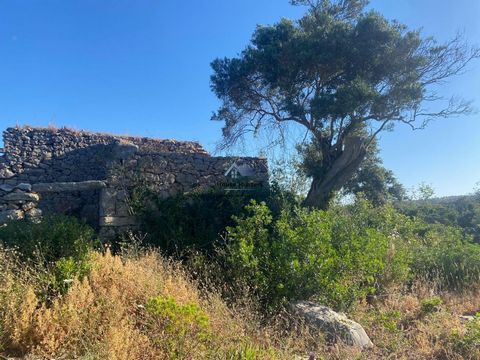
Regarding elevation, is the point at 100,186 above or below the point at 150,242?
above

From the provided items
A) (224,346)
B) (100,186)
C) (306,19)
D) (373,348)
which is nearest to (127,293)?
(224,346)

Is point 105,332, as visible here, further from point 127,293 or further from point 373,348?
point 373,348

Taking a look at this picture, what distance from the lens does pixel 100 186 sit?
7461 millimetres

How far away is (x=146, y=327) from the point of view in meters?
3.39

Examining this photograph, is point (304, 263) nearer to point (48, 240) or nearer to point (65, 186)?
point (48, 240)

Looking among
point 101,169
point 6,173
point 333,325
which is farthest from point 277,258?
point 6,173

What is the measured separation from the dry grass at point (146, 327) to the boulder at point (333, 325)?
16cm

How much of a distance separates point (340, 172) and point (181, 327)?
719 cm

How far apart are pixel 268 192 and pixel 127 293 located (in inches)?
188

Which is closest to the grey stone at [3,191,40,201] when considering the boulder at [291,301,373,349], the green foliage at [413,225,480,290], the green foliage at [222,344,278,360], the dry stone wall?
the dry stone wall

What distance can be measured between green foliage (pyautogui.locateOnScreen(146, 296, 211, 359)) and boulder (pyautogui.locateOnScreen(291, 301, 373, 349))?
1456mm

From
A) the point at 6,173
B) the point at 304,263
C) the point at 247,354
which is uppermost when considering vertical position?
the point at 6,173

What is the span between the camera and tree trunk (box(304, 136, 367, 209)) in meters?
9.05

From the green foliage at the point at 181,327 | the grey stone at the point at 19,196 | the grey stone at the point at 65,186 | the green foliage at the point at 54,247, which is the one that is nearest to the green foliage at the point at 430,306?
the green foliage at the point at 181,327
